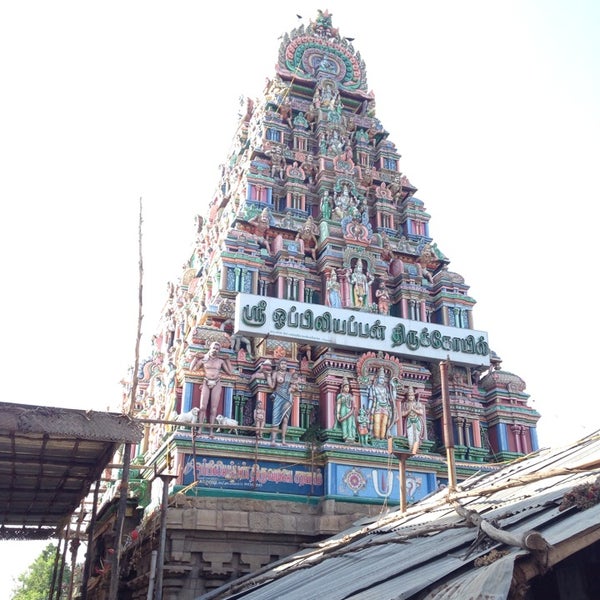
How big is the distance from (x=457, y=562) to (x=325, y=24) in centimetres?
2960

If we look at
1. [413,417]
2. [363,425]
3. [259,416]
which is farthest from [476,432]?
[259,416]

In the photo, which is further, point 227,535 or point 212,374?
point 212,374

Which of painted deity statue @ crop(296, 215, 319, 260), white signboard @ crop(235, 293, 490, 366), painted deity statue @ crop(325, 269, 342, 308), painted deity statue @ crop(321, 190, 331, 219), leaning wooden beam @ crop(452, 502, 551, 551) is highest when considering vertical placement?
painted deity statue @ crop(321, 190, 331, 219)

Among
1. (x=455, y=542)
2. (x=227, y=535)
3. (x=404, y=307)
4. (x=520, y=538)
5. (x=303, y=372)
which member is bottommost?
(x=520, y=538)

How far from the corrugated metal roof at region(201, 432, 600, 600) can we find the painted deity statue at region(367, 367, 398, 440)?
280 inches

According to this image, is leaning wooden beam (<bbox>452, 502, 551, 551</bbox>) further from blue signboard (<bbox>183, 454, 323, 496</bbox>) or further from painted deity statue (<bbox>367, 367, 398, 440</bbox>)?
painted deity statue (<bbox>367, 367, 398, 440</bbox>)

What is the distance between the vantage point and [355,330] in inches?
764

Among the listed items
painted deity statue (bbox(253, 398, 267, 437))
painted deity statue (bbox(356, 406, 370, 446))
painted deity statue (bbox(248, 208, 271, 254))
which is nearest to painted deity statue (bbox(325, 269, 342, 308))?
painted deity statue (bbox(248, 208, 271, 254))

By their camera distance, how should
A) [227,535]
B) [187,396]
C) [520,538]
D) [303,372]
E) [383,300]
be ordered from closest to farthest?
[520,538] → [227,535] → [187,396] → [303,372] → [383,300]

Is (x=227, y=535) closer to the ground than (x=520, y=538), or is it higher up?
higher up

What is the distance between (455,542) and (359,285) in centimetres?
1504

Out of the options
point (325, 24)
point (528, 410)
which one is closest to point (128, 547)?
point (528, 410)

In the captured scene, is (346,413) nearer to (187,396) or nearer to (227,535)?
(187,396)

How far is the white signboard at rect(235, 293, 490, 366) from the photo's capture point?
61.1 ft
